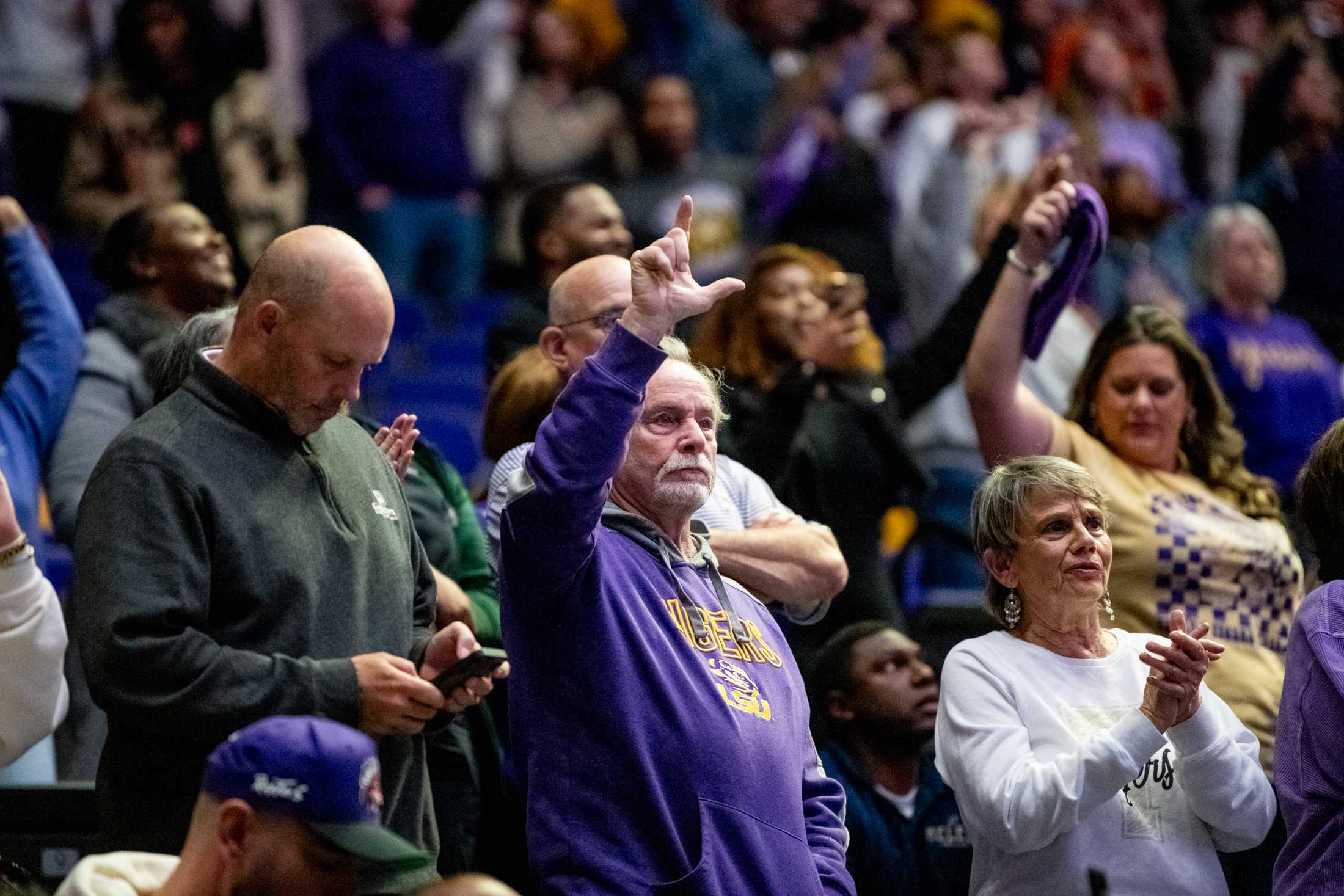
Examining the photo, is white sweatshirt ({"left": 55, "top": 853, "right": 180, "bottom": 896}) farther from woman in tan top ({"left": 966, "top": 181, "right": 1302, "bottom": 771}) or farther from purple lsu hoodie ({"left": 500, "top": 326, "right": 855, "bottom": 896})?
woman in tan top ({"left": 966, "top": 181, "right": 1302, "bottom": 771})

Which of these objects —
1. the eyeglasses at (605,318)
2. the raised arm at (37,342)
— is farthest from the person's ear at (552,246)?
the raised arm at (37,342)

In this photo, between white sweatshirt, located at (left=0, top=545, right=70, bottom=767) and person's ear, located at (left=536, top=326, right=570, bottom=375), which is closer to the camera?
white sweatshirt, located at (left=0, top=545, right=70, bottom=767)

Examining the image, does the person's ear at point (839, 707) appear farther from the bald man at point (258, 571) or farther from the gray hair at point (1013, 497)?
the bald man at point (258, 571)

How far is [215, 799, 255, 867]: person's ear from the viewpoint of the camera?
242cm

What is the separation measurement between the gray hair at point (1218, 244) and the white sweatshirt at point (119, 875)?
192 inches

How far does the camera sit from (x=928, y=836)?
4.29 m

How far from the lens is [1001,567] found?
3.66m

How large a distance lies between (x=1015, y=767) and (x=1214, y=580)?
3.31ft

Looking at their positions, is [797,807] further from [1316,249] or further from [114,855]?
[1316,249]

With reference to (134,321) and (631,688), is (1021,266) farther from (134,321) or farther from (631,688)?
(134,321)

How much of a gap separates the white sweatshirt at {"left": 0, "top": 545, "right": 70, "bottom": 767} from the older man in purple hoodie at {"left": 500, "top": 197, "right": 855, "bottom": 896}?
2.54 feet

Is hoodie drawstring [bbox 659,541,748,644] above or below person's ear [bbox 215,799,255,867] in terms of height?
below

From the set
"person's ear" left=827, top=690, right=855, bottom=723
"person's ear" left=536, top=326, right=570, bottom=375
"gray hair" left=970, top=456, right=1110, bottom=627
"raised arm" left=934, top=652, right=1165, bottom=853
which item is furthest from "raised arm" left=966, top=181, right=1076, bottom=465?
"person's ear" left=536, top=326, right=570, bottom=375

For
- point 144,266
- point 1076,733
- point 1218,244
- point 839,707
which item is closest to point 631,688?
point 1076,733
